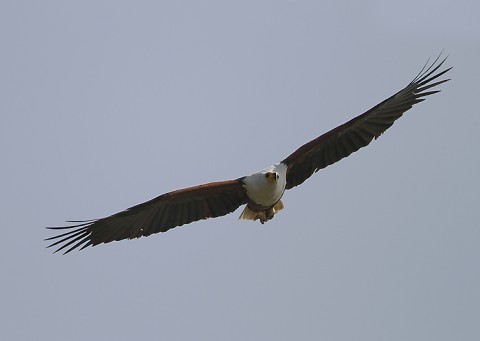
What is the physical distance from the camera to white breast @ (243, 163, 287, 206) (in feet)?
124

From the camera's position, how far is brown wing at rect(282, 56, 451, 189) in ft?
125

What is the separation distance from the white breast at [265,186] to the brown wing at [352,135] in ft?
0.85

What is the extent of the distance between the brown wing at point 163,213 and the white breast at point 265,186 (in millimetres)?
183

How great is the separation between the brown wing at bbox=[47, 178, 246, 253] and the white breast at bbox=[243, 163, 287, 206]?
0.18 m

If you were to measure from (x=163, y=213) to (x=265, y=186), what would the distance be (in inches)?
63.3

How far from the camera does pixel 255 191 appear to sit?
124ft

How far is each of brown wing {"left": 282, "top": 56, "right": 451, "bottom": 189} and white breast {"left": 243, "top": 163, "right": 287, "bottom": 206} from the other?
26 centimetres

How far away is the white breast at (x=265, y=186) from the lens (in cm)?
3781

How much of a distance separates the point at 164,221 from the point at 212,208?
2.42ft

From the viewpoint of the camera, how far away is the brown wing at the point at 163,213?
37969mm

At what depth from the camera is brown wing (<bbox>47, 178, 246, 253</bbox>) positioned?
37969 mm

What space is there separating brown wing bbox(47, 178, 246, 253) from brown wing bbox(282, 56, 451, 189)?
3.13 feet

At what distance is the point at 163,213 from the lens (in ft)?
125

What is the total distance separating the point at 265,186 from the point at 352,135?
161 centimetres
